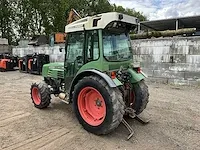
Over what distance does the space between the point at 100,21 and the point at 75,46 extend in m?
0.84

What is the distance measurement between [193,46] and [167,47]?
2.85 feet

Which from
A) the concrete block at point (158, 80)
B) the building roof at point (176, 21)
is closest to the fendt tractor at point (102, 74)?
the concrete block at point (158, 80)

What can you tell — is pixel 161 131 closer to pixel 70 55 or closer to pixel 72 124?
pixel 72 124

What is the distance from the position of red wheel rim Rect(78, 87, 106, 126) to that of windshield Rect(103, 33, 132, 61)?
2.05 ft

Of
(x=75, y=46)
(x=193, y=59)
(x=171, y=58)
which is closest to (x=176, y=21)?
(x=171, y=58)

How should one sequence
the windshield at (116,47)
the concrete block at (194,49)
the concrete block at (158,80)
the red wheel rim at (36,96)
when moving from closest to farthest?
1. the windshield at (116,47)
2. the red wheel rim at (36,96)
3. the concrete block at (194,49)
4. the concrete block at (158,80)

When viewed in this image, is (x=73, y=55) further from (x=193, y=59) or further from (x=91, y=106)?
(x=193, y=59)

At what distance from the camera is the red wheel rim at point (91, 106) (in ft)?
11.7

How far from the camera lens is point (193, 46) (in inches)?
281

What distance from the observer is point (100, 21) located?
135 inches

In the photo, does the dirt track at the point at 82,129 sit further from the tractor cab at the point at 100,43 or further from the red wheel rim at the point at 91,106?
the tractor cab at the point at 100,43

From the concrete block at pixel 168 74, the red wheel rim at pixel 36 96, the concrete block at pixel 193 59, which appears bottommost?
the red wheel rim at pixel 36 96

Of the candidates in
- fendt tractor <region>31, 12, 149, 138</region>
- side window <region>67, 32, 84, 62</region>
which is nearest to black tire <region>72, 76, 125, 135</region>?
fendt tractor <region>31, 12, 149, 138</region>

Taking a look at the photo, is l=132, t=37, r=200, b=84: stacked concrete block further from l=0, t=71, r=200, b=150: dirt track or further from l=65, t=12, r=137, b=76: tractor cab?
l=65, t=12, r=137, b=76: tractor cab
